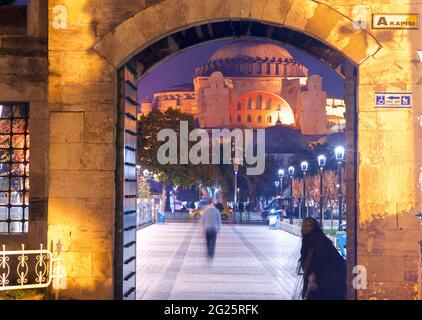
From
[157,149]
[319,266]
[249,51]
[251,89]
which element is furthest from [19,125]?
[249,51]

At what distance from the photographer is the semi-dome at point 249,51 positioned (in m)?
158

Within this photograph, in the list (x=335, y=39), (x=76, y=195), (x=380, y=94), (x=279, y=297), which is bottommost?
(x=279, y=297)

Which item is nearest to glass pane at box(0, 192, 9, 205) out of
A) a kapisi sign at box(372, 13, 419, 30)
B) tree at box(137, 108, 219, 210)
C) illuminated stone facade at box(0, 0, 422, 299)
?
illuminated stone facade at box(0, 0, 422, 299)

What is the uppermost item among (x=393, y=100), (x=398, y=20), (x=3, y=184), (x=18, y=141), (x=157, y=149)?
(x=157, y=149)

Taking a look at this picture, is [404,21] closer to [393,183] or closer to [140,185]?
[393,183]

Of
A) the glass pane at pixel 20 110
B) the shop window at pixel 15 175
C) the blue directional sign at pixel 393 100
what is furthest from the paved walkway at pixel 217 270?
the blue directional sign at pixel 393 100

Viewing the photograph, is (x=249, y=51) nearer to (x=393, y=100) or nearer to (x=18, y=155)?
(x=18, y=155)

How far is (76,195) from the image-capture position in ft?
36.3

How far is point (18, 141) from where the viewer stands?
512 inches

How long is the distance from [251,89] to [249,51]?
24.0 ft

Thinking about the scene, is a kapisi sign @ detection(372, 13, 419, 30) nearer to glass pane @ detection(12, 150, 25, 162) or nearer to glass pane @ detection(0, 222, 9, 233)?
glass pane @ detection(12, 150, 25, 162)

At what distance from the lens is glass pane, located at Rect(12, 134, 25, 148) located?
12747 millimetres

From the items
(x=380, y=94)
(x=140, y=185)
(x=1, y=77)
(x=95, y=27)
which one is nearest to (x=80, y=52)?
(x=95, y=27)
